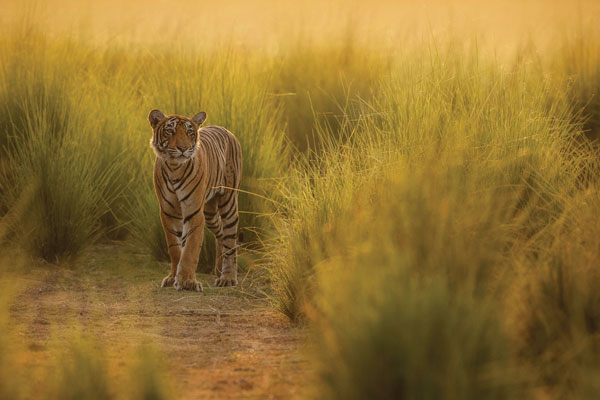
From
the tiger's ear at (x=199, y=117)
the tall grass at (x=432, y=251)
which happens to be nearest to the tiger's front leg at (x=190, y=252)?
the tiger's ear at (x=199, y=117)

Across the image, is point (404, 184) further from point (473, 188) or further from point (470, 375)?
point (470, 375)

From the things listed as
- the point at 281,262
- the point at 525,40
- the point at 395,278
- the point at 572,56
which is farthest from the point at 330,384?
the point at 572,56

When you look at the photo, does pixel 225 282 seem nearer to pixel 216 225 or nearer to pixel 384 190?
pixel 216 225

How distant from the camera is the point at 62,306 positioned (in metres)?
4.94

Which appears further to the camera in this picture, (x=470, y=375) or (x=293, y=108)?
(x=293, y=108)

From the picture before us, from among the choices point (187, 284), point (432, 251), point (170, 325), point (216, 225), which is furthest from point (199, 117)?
point (432, 251)

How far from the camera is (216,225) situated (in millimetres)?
5980

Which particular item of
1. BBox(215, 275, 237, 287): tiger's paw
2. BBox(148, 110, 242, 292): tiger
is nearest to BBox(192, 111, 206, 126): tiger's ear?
BBox(148, 110, 242, 292): tiger

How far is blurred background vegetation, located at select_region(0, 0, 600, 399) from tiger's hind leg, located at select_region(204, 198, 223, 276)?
0.41m

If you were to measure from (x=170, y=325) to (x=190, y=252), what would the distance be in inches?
37.4

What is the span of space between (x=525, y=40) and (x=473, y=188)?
4.14m

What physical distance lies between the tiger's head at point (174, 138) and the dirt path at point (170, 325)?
3.06ft

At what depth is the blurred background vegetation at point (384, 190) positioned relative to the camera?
108 inches

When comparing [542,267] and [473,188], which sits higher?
[473,188]
